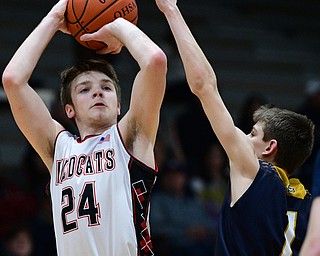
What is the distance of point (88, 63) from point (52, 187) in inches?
31.1

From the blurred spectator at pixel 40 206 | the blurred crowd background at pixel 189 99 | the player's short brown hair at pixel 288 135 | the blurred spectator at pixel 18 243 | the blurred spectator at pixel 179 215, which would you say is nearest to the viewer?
the player's short brown hair at pixel 288 135

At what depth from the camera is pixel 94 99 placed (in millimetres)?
4984

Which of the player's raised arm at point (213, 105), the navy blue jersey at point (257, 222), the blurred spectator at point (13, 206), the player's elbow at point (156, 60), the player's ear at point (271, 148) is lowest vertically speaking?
the blurred spectator at point (13, 206)

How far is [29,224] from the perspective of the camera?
881 cm

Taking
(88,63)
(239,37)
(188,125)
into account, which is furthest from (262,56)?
(88,63)

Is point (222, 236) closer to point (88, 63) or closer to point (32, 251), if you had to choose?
point (88, 63)

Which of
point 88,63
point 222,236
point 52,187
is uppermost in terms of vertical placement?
point 88,63

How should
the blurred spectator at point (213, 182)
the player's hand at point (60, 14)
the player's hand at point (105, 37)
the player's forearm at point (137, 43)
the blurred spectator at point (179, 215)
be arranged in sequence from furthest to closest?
the blurred spectator at point (213, 182) < the blurred spectator at point (179, 215) < the player's hand at point (60, 14) < the player's hand at point (105, 37) < the player's forearm at point (137, 43)

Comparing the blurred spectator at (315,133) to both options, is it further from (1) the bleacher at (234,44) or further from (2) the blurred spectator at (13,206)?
(2) the blurred spectator at (13,206)

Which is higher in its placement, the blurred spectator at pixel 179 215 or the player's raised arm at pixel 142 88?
the player's raised arm at pixel 142 88

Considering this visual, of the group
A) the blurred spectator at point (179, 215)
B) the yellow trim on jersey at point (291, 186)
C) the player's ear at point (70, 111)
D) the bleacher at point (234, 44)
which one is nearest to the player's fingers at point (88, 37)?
the player's ear at point (70, 111)

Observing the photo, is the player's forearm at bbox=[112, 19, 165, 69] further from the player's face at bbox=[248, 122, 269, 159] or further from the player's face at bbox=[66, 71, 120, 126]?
the player's face at bbox=[248, 122, 269, 159]

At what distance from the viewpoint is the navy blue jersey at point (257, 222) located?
4.48 m

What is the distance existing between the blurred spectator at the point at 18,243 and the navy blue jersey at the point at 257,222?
4087 mm
